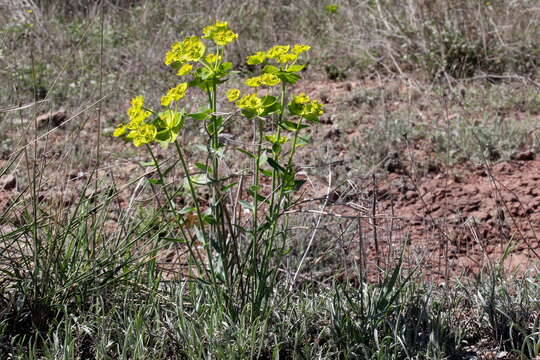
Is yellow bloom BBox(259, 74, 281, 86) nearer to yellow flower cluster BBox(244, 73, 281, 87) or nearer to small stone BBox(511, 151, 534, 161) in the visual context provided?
yellow flower cluster BBox(244, 73, 281, 87)

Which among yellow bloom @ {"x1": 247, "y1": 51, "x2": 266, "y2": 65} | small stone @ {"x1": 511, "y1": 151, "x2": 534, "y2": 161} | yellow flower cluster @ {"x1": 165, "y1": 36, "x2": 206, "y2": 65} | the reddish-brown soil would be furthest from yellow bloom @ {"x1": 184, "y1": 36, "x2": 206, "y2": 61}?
small stone @ {"x1": 511, "y1": 151, "x2": 534, "y2": 161}

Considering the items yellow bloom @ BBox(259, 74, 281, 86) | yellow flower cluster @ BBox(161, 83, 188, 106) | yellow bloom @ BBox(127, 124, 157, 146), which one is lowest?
yellow bloom @ BBox(127, 124, 157, 146)

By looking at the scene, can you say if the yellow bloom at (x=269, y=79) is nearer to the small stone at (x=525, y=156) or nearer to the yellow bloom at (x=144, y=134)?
the yellow bloom at (x=144, y=134)

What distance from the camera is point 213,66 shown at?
1.86m

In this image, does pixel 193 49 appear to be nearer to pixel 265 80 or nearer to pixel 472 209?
pixel 265 80

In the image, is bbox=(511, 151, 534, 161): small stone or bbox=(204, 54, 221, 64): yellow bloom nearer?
bbox=(204, 54, 221, 64): yellow bloom

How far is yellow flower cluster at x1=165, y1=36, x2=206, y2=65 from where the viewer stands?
71.6 inches

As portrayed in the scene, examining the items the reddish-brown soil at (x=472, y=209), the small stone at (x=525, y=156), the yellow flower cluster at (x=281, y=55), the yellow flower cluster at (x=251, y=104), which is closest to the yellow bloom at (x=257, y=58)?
the yellow flower cluster at (x=281, y=55)

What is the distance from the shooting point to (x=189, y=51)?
6.00ft

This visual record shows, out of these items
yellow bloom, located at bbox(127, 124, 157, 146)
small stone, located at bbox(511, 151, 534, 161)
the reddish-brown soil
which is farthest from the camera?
small stone, located at bbox(511, 151, 534, 161)

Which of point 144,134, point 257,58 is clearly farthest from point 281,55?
point 144,134

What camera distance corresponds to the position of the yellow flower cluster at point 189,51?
5.96 feet

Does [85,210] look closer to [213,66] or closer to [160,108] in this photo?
[213,66]

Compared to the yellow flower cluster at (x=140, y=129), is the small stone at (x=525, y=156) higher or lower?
lower
